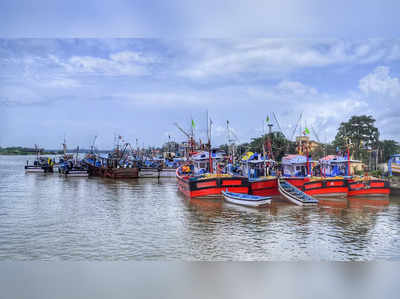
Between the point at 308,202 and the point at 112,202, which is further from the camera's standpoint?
the point at 112,202

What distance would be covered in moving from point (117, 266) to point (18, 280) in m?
0.81

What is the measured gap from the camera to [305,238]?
675 centimetres

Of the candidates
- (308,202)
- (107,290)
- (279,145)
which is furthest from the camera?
(279,145)

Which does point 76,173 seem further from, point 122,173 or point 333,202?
point 333,202

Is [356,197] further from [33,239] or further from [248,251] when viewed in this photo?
[33,239]

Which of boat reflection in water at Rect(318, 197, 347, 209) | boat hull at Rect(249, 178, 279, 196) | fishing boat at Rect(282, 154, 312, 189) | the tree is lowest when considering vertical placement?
boat reflection in water at Rect(318, 197, 347, 209)

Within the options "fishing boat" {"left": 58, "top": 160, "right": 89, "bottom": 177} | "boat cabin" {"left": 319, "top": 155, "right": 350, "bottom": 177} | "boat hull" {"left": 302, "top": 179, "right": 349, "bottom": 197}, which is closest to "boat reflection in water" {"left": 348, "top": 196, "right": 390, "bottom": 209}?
"boat hull" {"left": 302, "top": 179, "right": 349, "bottom": 197}

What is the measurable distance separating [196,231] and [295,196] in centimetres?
534

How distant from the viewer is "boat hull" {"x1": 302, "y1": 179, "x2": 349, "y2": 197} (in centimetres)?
1334

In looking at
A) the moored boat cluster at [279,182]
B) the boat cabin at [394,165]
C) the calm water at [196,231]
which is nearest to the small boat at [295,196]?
the moored boat cluster at [279,182]

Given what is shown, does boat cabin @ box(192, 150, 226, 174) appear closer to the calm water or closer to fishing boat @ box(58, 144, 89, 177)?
the calm water

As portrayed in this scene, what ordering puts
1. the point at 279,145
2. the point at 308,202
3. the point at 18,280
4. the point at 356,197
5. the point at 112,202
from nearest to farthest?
the point at 18,280 → the point at 308,202 → the point at 112,202 → the point at 356,197 → the point at 279,145

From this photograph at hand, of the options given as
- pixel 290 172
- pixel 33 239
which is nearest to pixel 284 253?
pixel 33 239

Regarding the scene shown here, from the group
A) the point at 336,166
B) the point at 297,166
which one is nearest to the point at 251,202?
the point at 297,166
